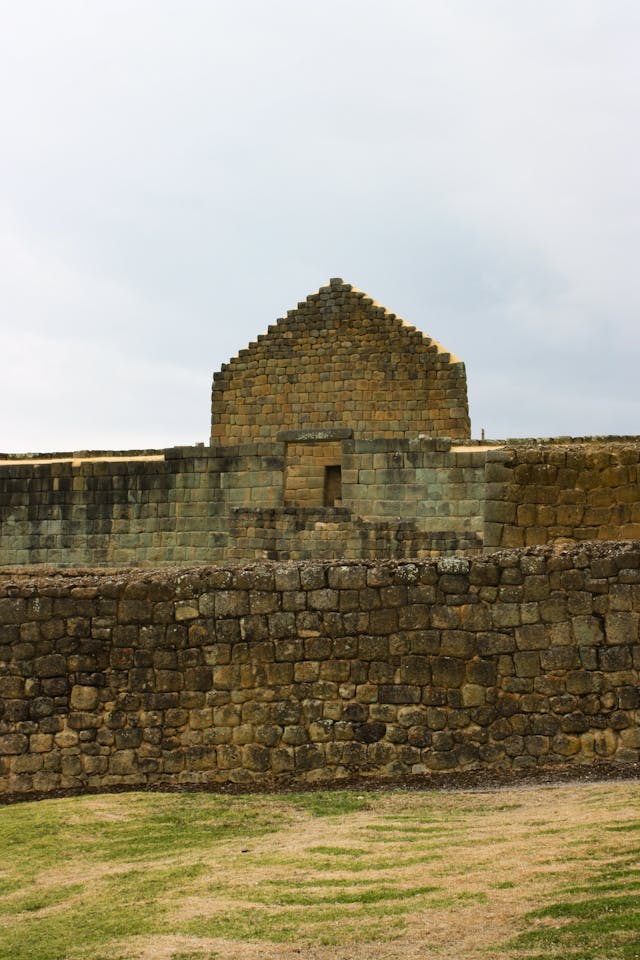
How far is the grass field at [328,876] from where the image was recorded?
6000 millimetres

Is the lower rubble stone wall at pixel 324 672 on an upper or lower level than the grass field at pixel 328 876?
upper

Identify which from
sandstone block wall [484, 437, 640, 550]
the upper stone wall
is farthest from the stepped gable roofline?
sandstone block wall [484, 437, 640, 550]

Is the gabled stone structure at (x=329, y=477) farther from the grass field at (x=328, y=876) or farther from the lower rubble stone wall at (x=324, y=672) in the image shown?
the grass field at (x=328, y=876)

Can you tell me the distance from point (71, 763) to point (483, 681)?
358 cm

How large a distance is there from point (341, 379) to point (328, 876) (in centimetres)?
1892

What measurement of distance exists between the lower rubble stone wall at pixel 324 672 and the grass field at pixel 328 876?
728 mm

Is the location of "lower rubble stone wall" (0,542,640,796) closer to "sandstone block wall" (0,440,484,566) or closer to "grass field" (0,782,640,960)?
"grass field" (0,782,640,960)

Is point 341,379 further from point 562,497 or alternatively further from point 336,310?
point 562,497

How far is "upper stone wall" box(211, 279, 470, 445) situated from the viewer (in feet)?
81.3

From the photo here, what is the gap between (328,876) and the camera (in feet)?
23.8

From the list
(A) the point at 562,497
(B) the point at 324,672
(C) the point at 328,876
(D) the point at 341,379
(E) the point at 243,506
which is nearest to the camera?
(C) the point at 328,876

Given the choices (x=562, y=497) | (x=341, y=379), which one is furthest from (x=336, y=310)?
(x=562, y=497)

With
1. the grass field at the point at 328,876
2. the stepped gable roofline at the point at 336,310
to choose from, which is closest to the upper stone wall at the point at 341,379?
the stepped gable roofline at the point at 336,310

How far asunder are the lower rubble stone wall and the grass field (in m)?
0.73
